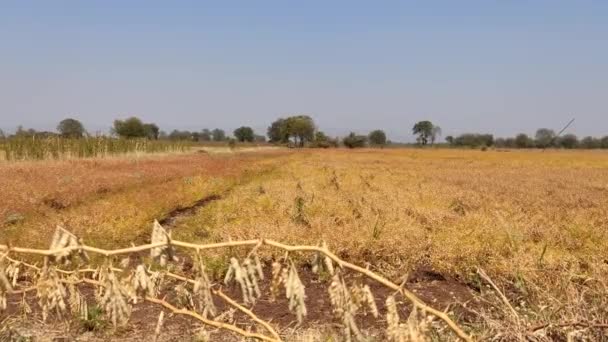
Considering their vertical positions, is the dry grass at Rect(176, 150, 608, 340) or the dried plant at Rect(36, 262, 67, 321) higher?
the dried plant at Rect(36, 262, 67, 321)

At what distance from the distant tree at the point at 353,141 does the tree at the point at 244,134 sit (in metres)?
39.1

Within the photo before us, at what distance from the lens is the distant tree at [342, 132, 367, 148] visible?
129625 mm

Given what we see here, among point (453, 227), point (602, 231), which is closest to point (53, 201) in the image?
point (453, 227)

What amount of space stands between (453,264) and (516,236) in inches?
71.6

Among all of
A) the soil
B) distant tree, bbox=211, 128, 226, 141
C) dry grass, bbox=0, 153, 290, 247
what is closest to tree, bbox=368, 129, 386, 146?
→ distant tree, bbox=211, 128, 226, 141

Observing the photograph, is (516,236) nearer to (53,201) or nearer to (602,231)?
(602,231)

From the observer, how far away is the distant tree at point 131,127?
92.5 metres

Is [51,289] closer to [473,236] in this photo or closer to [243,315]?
[243,315]

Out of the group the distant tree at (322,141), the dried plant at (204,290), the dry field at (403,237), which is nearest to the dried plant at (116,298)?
the dried plant at (204,290)

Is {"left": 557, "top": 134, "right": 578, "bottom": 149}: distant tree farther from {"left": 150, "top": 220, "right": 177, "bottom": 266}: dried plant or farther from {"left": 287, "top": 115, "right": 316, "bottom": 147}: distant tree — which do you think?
{"left": 287, "top": 115, "right": 316, "bottom": 147}: distant tree

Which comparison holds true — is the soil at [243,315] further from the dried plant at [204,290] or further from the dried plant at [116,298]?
the dried plant at [204,290]

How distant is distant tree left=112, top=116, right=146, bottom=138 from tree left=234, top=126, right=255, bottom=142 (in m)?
63.5

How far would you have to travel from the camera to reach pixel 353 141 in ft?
428

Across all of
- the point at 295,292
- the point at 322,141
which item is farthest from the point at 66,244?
the point at 322,141
